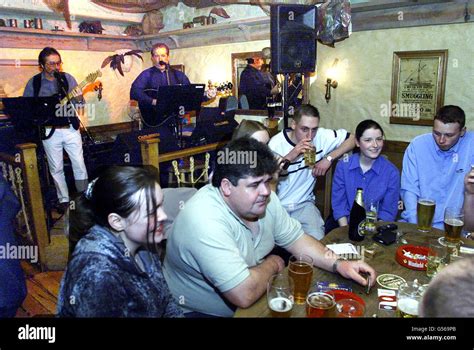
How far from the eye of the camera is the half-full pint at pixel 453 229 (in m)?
1.72

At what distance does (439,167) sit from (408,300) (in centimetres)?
159

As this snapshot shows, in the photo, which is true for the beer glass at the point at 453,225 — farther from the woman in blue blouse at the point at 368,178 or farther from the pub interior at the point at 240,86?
the woman in blue blouse at the point at 368,178

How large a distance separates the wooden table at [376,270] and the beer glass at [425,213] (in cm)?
4

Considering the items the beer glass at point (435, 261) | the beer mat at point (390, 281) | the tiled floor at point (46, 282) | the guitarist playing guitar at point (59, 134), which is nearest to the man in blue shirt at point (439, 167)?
the beer glass at point (435, 261)

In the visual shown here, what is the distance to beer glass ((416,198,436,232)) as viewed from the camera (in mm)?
1887

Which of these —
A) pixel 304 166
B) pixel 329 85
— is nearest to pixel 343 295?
pixel 304 166

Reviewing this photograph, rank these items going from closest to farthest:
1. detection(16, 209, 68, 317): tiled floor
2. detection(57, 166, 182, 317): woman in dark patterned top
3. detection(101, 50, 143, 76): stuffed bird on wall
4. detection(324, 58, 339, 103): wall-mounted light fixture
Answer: detection(57, 166, 182, 317): woman in dark patterned top, detection(16, 209, 68, 317): tiled floor, detection(324, 58, 339, 103): wall-mounted light fixture, detection(101, 50, 143, 76): stuffed bird on wall

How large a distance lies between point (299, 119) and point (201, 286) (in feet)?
5.52

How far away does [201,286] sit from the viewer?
1.62m

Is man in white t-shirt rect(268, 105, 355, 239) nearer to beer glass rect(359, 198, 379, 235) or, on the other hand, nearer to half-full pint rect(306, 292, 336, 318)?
beer glass rect(359, 198, 379, 235)

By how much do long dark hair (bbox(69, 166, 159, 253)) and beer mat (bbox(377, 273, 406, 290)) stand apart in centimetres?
90

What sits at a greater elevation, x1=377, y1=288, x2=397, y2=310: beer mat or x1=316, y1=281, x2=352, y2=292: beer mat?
x1=377, y1=288, x2=397, y2=310: beer mat

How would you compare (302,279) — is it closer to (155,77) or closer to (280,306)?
(280,306)

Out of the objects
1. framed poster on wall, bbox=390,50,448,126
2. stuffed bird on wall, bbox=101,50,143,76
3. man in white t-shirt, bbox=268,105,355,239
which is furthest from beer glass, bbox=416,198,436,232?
stuffed bird on wall, bbox=101,50,143,76
